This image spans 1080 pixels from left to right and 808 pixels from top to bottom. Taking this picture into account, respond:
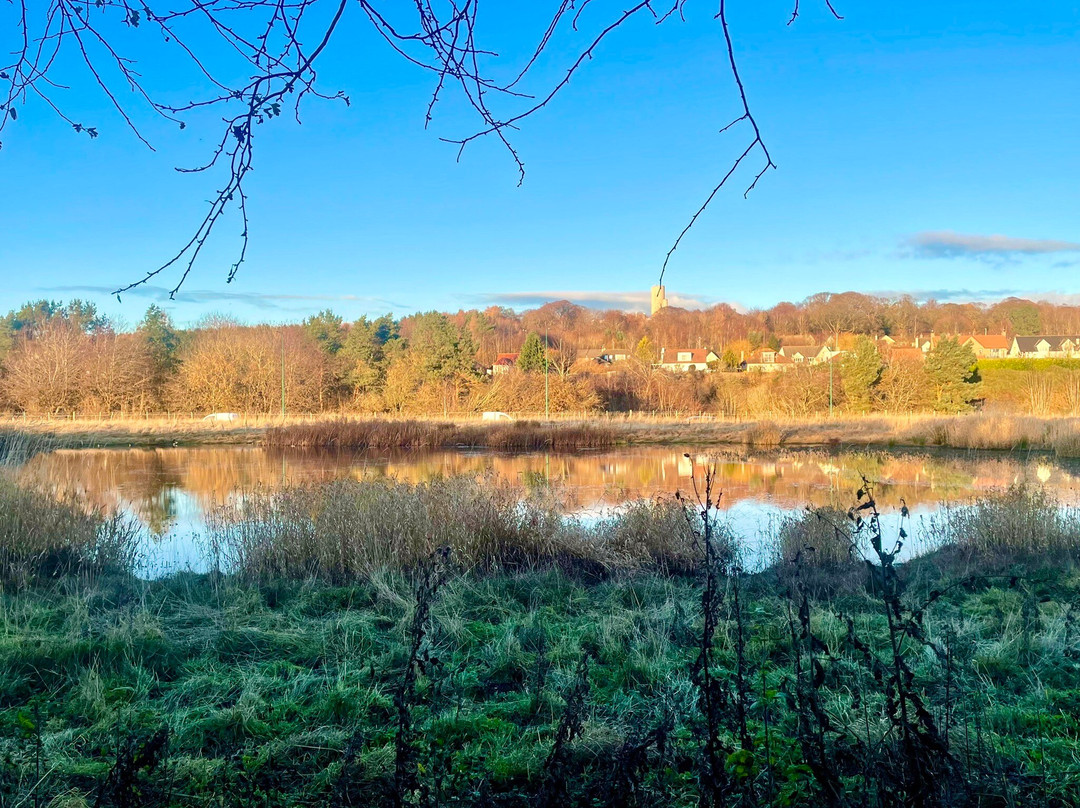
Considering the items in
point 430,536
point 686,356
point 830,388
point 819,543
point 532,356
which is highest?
point 532,356

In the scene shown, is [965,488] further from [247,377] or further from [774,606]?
[247,377]

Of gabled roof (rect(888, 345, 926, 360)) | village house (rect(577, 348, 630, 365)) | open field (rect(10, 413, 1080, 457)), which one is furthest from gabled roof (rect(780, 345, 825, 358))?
open field (rect(10, 413, 1080, 457))

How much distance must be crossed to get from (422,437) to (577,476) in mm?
13053

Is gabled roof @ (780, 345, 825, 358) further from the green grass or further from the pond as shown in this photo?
the green grass

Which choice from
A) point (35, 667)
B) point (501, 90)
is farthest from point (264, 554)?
point (501, 90)

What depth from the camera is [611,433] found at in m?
33.5

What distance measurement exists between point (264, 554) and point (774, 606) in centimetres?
500

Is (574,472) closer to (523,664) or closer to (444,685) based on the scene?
(523,664)

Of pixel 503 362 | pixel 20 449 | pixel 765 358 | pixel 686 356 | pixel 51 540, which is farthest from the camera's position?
pixel 686 356

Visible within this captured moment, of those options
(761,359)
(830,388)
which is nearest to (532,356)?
(830,388)

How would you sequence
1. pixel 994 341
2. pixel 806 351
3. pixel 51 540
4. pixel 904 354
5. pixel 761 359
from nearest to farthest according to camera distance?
pixel 51 540, pixel 904 354, pixel 806 351, pixel 761 359, pixel 994 341

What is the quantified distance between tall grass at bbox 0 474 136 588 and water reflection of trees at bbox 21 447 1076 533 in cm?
148

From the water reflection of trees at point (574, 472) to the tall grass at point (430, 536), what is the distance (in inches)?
118

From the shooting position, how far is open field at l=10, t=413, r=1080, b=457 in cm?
2725
